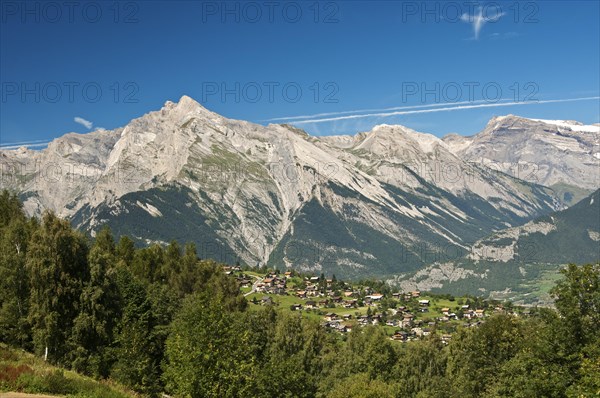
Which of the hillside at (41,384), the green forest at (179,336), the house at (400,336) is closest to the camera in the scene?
the hillside at (41,384)

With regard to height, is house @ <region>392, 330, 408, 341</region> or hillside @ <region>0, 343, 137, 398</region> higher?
hillside @ <region>0, 343, 137, 398</region>

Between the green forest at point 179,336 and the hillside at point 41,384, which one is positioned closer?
the hillside at point 41,384

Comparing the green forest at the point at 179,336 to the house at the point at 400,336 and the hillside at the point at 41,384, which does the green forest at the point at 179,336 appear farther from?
the house at the point at 400,336

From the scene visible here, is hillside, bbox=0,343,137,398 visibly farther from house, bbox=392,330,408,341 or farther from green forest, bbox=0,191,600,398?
house, bbox=392,330,408,341

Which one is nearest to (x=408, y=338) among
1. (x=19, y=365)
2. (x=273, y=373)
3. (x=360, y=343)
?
(x=360, y=343)

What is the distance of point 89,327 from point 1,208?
43.1m

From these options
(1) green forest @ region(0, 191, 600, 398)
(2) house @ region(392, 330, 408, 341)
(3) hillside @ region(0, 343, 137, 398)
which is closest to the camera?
(3) hillside @ region(0, 343, 137, 398)

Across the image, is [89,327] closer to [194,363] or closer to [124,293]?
[124,293]

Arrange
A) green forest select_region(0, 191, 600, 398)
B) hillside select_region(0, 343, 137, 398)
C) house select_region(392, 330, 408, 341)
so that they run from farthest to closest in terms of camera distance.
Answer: house select_region(392, 330, 408, 341) → green forest select_region(0, 191, 600, 398) → hillside select_region(0, 343, 137, 398)

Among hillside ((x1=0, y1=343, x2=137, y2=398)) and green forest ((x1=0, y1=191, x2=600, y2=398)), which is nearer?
hillside ((x1=0, y1=343, x2=137, y2=398))

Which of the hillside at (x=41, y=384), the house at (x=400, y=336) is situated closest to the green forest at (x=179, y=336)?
the hillside at (x=41, y=384)

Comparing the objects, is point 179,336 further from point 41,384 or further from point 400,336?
point 400,336

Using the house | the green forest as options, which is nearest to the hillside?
the green forest

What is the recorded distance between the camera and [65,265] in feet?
178
